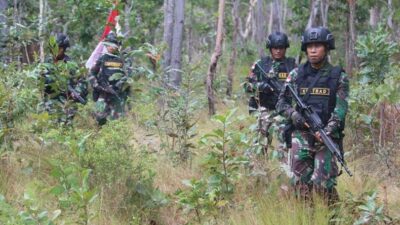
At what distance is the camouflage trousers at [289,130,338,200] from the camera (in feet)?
16.0

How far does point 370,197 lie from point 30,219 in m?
2.29

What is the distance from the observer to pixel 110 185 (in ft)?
16.3

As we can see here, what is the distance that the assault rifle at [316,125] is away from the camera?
4.70 meters

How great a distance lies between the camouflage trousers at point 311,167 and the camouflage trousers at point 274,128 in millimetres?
230

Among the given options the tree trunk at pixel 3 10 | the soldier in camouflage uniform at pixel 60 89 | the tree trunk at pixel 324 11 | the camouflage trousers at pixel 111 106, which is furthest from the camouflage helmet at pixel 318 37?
the tree trunk at pixel 324 11

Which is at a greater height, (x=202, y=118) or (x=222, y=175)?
(x=222, y=175)

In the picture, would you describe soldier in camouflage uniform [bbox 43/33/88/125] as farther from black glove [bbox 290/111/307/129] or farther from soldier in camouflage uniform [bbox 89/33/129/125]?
black glove [bbox 290/111/307/129]

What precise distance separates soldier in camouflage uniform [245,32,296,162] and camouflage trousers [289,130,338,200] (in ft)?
4.56

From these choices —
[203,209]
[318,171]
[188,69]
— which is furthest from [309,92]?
[188,69]

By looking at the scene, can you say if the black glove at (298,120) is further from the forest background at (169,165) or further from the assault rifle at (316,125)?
the forest background at (169,165)

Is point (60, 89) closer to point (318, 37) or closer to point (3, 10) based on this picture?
point (318, 37)

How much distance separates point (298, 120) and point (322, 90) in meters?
0.33

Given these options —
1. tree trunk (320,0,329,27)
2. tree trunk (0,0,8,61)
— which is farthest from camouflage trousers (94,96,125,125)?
tree trunk (320,0,329,27)

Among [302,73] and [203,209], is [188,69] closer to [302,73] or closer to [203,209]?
[302,73]
